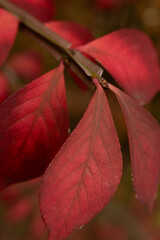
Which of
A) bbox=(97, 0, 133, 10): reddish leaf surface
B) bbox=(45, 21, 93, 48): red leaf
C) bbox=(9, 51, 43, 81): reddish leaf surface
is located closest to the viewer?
bbox=(45, 21, 93, 48): red leaf

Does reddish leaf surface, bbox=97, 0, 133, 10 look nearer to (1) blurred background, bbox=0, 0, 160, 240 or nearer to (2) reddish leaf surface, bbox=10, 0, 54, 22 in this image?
(1) blurred background, bbox=0, 0, 160, 240

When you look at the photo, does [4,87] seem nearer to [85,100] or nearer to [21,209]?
[85,100]

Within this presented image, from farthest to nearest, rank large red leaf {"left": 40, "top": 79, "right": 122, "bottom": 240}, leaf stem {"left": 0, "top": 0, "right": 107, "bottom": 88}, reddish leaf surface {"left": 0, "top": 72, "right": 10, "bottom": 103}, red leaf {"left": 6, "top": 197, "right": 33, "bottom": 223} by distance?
red leaf {"left": 6, "top": 197, "right": 33, "bottom": 223}
reddish leaf surface {"left": 0, "top": 72, "right": 10, "bottom": 103}
leaf stem {"left": 0, "top": 0, "right": 107, "bottom": 88}
large red leaf {"left": 40, "top": 79, "right": 122, "bottom": 240}

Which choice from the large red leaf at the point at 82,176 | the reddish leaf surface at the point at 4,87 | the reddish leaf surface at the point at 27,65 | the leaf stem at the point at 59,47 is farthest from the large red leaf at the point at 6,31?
the reddish leaf surface at the point at 27,65

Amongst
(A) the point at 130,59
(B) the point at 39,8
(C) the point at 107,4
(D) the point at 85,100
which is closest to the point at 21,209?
(D) the point at 85,100

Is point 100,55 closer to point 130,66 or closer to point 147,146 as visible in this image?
point 130,66

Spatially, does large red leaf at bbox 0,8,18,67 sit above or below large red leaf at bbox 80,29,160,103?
above

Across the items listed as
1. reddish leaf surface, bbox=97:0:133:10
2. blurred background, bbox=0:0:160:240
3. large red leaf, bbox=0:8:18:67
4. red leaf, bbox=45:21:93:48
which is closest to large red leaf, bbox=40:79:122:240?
large red leaf, bbox=0:8:18:67

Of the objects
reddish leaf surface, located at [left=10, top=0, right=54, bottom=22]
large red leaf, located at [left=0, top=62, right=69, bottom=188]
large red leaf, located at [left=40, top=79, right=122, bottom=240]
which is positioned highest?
reddish leaf surface, located at [left=10, top=0, right=54, bottom=22]
